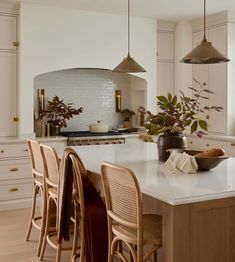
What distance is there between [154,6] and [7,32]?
195cm

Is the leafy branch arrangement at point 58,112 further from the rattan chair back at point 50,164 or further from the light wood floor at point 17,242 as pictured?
the rattan chair back at point 50,164

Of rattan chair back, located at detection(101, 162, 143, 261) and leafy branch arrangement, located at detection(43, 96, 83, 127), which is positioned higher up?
leafy branch arrangement, located at detection(43, 96, 83, 127)

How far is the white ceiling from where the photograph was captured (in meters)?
4.95

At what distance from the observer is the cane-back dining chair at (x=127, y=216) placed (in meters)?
2.11

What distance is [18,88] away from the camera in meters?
5.05

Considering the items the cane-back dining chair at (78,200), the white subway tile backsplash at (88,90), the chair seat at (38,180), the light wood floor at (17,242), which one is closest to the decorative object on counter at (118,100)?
the white subway tile backsplash at (88,90)

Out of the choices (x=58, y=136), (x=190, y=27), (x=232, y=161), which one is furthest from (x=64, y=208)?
(x=190, y=27)

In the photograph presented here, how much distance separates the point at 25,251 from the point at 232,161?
2011 millimetres

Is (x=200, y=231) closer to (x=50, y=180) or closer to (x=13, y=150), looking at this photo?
(x=50, y=180)

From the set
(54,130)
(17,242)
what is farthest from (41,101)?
(17,242)

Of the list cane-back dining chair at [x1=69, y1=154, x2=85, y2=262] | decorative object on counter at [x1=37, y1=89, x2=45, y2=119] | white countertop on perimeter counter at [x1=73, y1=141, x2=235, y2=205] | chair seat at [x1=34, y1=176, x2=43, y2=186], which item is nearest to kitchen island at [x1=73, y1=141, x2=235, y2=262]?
white countertop on perimeter counter at [x1=73, y1=141, x2=235, y2=205]

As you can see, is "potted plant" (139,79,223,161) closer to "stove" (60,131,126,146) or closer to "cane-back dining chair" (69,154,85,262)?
"cane-back dining chair" (69,154,85,262)

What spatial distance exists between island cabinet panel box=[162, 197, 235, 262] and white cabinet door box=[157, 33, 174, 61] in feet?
13.8

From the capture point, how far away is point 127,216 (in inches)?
87.3
